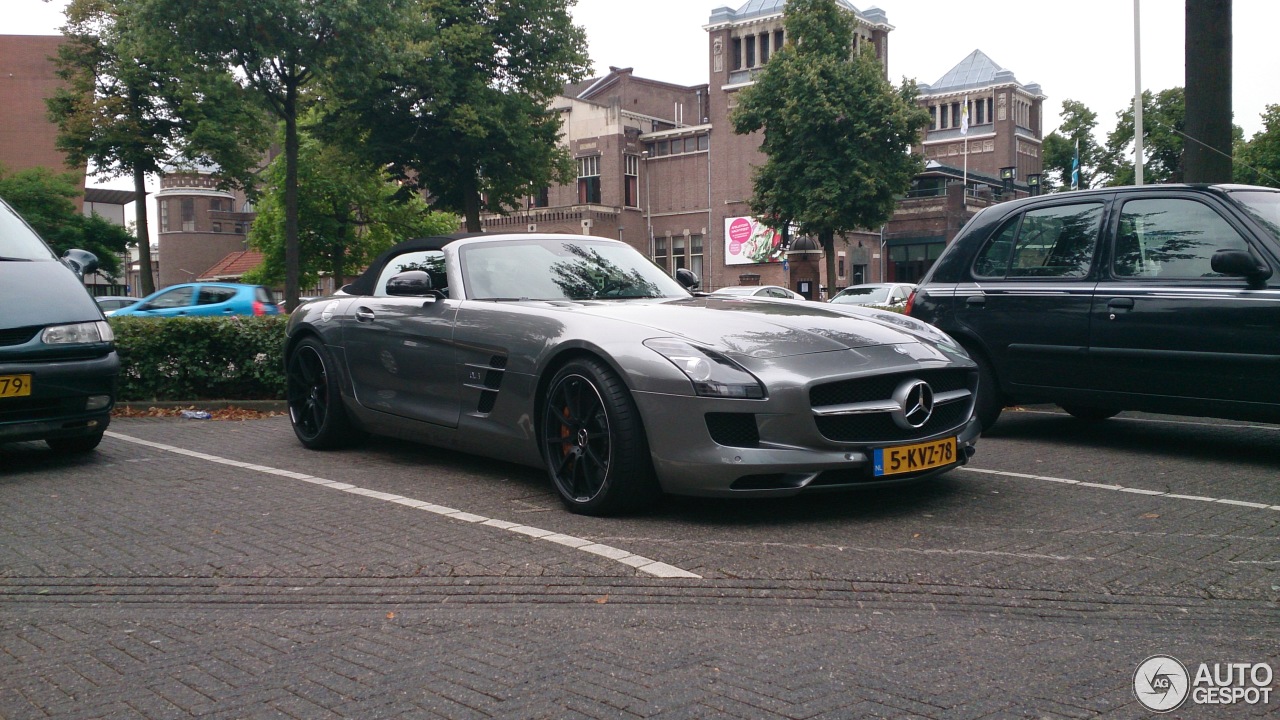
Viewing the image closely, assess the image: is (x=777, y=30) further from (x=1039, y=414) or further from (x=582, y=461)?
(x=582, y=461)

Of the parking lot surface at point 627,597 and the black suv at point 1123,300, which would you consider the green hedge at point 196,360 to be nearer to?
the parking lot surface at point 627,597

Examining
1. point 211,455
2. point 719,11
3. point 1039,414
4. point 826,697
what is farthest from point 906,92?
point 826,697

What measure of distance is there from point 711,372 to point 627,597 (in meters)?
1.29

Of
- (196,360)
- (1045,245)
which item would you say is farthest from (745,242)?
(1045,245)

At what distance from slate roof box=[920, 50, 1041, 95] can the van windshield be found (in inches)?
3387

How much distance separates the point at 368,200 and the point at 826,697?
43864 mm

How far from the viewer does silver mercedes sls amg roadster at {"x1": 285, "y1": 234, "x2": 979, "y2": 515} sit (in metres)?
4.59

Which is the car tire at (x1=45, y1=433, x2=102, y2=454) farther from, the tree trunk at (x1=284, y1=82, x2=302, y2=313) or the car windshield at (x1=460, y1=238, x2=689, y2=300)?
the tree trunk at (x1=284, y1=82, x2=302, y2=313)

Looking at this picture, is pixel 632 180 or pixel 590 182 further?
pixel 590 182

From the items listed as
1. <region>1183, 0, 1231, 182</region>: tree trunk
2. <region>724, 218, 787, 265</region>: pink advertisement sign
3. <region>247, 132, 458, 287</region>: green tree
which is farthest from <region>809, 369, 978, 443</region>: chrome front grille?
<region>724, 218, 787, 265</region>: pink advertisement sign

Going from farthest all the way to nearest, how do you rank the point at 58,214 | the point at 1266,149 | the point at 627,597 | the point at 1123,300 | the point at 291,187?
the point at 58,214 → the point at 1266,149 → the point at 291,187 → the point at 1123,300 → the point at 627,597

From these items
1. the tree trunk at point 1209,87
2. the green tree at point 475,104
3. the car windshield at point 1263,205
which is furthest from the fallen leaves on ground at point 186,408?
the green tree at point 475,104

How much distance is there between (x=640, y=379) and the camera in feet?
15.6

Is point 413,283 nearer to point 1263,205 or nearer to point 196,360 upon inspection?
point 1263,205
